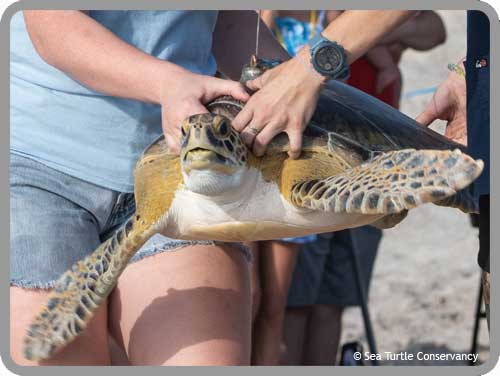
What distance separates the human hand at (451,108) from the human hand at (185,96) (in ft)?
1.34

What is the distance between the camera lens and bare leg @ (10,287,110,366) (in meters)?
1.47

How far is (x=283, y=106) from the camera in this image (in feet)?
4.52

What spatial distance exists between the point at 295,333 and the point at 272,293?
0.38m

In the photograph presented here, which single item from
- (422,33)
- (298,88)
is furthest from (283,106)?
(422,33)

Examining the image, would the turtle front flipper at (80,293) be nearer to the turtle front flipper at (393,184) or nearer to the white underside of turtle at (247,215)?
the white underside of turtle at (247,215)

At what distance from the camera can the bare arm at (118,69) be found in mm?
1396

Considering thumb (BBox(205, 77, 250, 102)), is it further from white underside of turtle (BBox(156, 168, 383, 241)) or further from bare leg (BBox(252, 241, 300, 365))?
bare leg (BBox(252, 241, 300, 365))

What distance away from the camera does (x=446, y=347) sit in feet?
10.9

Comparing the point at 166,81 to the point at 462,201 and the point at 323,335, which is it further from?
the point at 323,335

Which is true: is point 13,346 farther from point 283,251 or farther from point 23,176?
point 283,251

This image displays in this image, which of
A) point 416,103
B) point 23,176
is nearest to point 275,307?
point 23,176

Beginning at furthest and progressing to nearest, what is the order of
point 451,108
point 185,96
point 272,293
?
point 272,293 < point 451,108 < point 185,96

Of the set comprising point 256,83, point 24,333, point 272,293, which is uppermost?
point 256,83

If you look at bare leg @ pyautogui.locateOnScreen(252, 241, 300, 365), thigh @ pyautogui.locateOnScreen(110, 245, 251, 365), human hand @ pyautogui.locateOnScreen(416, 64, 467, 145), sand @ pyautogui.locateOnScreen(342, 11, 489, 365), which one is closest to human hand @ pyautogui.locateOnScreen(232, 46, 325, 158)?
thigh @ pyautogui.locateOnScreen(110, 245, 251, 365)
